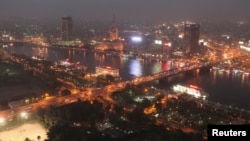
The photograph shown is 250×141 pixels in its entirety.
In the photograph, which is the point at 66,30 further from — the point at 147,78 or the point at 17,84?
the point at 147,78

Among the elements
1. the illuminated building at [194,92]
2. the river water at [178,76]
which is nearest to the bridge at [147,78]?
the river water at [178,76]

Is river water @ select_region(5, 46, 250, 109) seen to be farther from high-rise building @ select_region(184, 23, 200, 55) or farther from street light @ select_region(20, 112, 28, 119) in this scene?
street light @ select_region(20, 112, 28, 119)

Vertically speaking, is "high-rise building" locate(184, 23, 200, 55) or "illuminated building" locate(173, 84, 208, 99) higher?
"high-rise building" locate(184, 23, 200, 55)

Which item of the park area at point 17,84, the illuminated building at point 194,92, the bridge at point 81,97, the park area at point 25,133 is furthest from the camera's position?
the illuminated building at point 194,92

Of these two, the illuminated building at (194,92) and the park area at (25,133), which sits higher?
the illuminated building at (194,92)

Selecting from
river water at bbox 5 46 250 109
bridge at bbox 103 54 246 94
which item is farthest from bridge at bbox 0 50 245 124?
river water at bbox 5 46 250 109

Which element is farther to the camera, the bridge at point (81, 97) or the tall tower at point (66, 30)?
the tall tower at point (66, 30)

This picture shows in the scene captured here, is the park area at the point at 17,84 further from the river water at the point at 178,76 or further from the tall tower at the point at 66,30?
the tall tower at the point at 66,30

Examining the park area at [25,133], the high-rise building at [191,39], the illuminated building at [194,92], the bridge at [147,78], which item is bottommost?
the park area at [25,133]

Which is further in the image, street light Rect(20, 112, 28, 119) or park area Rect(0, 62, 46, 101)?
park area Rect(0, 62, 46, 101)
